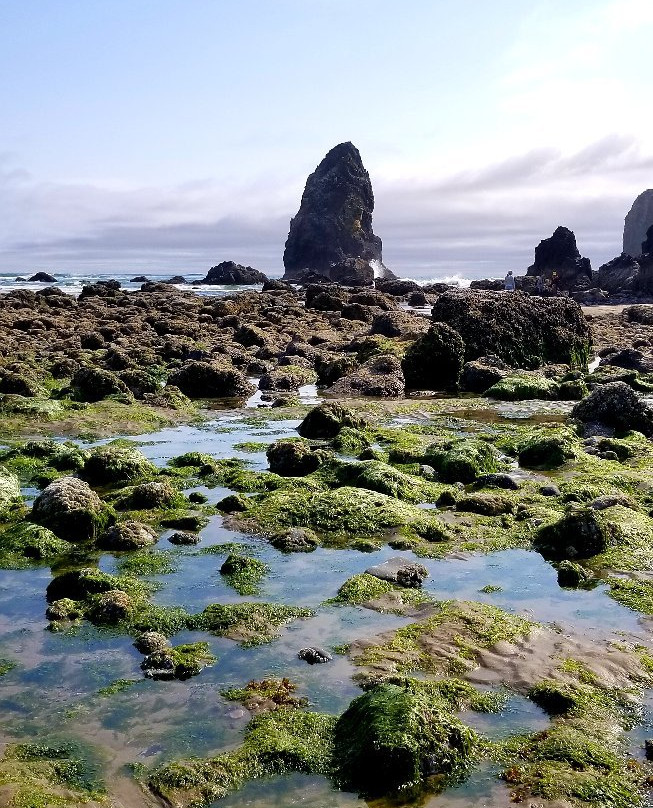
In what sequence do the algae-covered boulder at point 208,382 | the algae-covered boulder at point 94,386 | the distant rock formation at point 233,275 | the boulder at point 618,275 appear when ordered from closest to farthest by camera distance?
the algae-covered boulder at point 94,386
the algae-covered boulder at point 208,382
the boulder at point 618,275
the distant rock formation at point 233,275

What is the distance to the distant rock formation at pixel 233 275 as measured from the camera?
4962 inches

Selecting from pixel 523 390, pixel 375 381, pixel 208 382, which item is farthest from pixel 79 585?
pixel 523 390

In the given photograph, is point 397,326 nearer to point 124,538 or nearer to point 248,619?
point 124,538

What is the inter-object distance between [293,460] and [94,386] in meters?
8.80

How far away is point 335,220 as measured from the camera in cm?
17638

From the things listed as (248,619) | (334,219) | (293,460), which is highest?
(334,219)

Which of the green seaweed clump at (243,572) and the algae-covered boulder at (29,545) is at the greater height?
the algae-covered boulder at (29,545)

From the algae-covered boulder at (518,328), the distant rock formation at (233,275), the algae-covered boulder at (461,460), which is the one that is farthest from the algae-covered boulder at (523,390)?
the distant rock formation at (233,275)

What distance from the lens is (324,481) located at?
1254 centimetres

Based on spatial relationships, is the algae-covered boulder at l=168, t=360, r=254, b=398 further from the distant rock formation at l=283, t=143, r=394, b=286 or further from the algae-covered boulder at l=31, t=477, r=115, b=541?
the distant rock formation at l=283, t=143, r=394, b=286

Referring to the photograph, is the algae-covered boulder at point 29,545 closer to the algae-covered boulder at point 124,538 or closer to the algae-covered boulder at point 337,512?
the algae-covered boulder at point 124,538

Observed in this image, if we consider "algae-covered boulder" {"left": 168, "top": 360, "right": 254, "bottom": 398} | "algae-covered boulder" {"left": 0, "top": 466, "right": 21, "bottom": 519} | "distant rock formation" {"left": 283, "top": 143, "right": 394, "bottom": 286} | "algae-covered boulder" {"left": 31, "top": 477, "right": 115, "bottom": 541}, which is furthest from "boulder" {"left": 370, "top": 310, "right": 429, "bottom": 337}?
"distant rock formation" {"left": 283, "top": 143, "right": 394, "bottom": 286}

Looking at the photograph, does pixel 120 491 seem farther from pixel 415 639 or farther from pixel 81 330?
pixel 81 330

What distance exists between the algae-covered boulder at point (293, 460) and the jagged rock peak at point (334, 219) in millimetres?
160900
